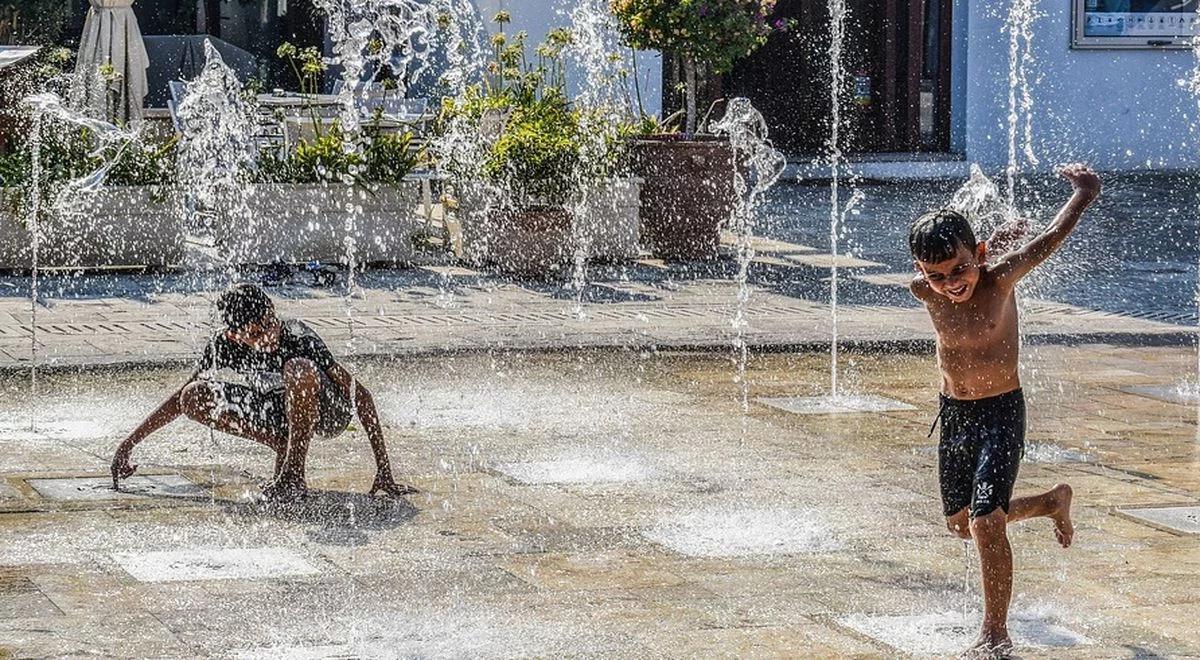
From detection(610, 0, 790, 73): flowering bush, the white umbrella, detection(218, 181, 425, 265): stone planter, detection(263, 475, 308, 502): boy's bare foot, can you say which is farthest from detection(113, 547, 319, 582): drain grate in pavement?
the white umbrella

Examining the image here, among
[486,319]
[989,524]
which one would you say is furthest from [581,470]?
[486,319]

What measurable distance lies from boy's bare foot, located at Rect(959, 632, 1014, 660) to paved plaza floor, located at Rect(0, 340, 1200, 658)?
88mm

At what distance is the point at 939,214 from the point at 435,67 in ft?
59.3

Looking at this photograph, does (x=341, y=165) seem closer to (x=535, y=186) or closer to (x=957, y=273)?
(x=535, y=186)

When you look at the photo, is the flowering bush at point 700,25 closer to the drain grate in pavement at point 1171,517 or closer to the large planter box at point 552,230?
the large planter box at point 552,230

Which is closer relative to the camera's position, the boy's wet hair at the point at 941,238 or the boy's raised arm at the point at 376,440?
the boy's wet hair at the point at 941,238

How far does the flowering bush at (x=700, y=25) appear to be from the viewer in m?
15.8

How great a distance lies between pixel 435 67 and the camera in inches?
894

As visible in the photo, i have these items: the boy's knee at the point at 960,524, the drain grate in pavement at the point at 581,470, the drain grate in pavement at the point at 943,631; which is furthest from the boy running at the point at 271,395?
the boy's knee at the point at 960,524

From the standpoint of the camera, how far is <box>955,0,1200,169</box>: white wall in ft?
76.8

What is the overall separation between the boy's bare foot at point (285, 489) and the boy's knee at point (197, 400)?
41 centimetres

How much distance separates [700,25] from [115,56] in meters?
4.82

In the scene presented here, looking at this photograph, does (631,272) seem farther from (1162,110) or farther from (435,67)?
(1162,110)

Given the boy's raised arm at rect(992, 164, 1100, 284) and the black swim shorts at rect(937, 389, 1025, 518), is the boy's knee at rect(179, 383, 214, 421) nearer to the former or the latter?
the black swim shorts at rect(937, 389, 1025, 518)
